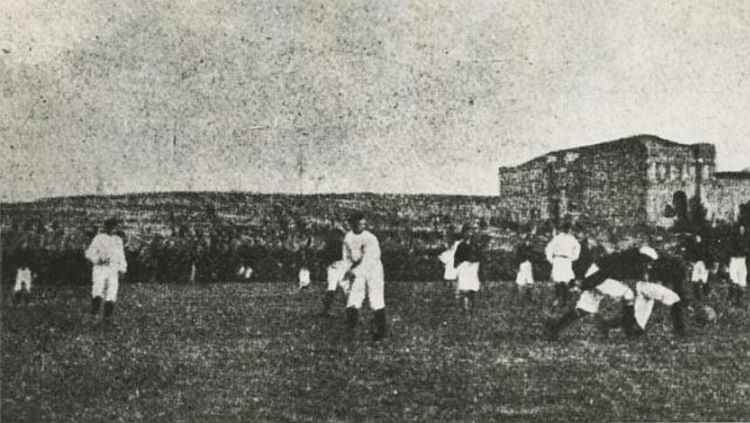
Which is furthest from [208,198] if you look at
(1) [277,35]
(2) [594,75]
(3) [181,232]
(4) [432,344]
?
(2) [594,75]

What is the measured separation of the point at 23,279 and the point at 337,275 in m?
2.31

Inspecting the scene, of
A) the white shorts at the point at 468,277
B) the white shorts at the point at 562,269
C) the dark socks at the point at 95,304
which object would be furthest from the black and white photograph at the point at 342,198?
the white shorts at the point at 468,277

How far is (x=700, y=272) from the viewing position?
29.0ft

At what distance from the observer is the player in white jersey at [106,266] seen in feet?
21.7

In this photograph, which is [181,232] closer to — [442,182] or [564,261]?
[442,182]

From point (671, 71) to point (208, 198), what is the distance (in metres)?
3.28

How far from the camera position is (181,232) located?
7207mm

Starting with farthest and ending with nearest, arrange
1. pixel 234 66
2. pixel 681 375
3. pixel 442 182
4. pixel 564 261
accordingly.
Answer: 1. pixel 564 261
2. pixel 442 182
3. pixel 234 66
4. pixel 681 375

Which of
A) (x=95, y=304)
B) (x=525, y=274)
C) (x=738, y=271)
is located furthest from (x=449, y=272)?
(x=95, y=304)

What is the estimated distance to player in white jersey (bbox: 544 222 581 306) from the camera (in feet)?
26.9

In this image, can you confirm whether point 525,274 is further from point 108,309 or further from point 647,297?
point 108,309

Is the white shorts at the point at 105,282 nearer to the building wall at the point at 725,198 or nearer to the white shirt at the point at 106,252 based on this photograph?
the white shirt at the point at 106,252

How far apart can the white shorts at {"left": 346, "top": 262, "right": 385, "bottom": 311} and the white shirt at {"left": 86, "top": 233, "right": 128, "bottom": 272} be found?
1.52 m

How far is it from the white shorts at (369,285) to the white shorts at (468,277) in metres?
1.77
